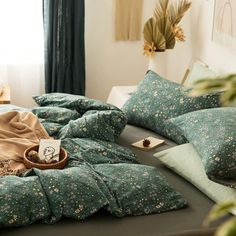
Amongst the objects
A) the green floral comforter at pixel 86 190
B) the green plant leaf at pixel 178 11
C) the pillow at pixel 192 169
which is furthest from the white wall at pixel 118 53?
the green floral comforter at pixel 86 190

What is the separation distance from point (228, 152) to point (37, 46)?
2337 millimetres

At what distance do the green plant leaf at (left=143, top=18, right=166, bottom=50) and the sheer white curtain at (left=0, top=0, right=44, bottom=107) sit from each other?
954 millimetres

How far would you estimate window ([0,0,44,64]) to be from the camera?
3482 millimetres

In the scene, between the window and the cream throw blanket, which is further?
the cream throw blanket

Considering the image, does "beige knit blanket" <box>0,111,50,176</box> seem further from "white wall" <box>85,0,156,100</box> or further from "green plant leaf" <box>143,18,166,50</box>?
"white wall" <box>85,0,156,100</box>

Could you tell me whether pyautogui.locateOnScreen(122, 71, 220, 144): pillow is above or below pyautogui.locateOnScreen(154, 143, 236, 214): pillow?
above

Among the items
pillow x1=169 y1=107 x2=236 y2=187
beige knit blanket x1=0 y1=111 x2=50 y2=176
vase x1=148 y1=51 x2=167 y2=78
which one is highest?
vase x1=148 y1=51 x2=167 y2=78

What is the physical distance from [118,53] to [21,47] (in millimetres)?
829

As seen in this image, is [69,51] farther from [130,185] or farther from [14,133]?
[130,185]

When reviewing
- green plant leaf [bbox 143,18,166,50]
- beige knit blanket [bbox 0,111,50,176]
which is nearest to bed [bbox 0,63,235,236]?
beige knit blanket [bbox 0,111,50,176]

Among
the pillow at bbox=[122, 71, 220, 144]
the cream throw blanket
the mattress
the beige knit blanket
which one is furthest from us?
the cream throw blanket

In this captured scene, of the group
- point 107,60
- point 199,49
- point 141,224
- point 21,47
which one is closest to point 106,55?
point 107,60

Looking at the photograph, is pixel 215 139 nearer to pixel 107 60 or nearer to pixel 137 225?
pixel 137 225

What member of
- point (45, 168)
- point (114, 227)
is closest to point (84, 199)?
point (114, 227)
